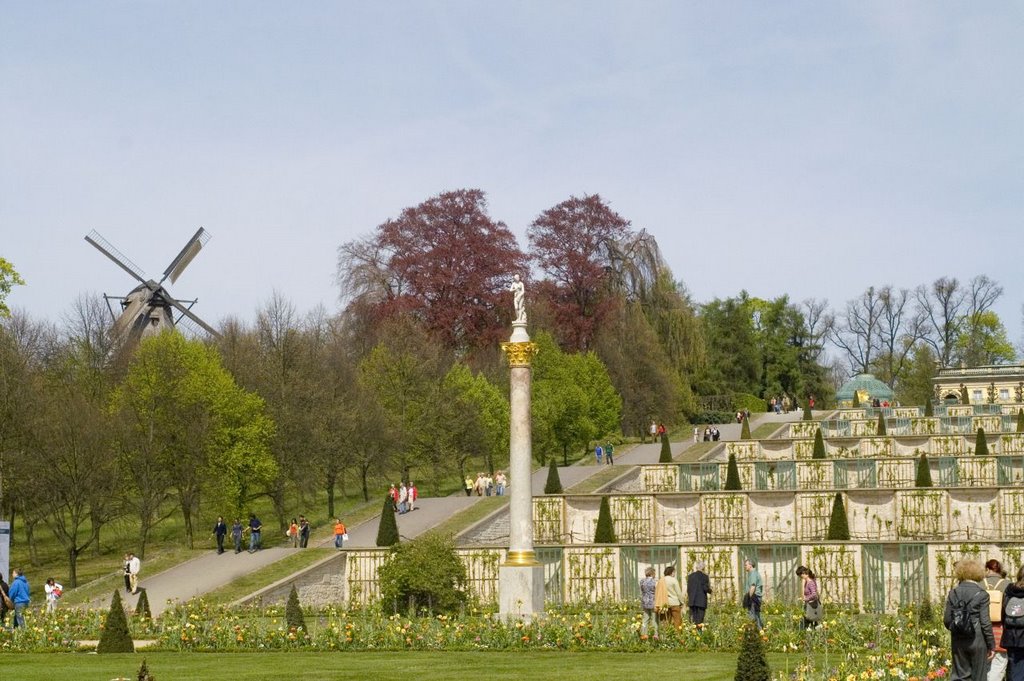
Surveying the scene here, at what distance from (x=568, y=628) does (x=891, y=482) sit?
77.6ft

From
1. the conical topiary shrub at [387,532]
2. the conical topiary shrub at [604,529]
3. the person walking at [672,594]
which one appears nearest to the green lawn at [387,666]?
the person walking at [672,594]

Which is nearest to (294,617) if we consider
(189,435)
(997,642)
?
(997,642)

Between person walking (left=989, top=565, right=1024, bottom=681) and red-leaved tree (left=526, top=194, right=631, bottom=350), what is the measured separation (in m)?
67.1

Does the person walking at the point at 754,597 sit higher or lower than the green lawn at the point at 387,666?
higher

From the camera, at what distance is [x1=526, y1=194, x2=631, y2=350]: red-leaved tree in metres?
80.1

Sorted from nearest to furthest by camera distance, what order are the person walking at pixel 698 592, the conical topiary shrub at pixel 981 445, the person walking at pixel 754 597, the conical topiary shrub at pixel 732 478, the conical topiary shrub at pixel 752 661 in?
the conical topiary shrub at pixel 752 661, the person walking at pixel 754 597, the person walking at pixel 698 592, the conical topiary shrub at pixel 732 478, the conical topiary shrub at pixel 981 445

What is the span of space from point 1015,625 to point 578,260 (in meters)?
67.9

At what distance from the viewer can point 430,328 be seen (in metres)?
73.5

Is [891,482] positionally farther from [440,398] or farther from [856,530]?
[440,398]

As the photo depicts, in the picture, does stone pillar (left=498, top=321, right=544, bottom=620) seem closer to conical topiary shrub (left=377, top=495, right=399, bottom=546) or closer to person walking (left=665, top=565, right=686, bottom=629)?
person walking (left=665, top=565, right=686, bottom=629)

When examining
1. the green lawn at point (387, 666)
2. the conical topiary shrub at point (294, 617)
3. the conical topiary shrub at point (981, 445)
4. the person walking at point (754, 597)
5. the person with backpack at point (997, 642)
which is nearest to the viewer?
the person with backpack at point (997, 642)

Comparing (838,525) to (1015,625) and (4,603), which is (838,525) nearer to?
(4,603)

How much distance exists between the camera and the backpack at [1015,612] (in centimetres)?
1239

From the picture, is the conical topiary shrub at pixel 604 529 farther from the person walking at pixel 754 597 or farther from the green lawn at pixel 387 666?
the green lawn at pixel 387 666
